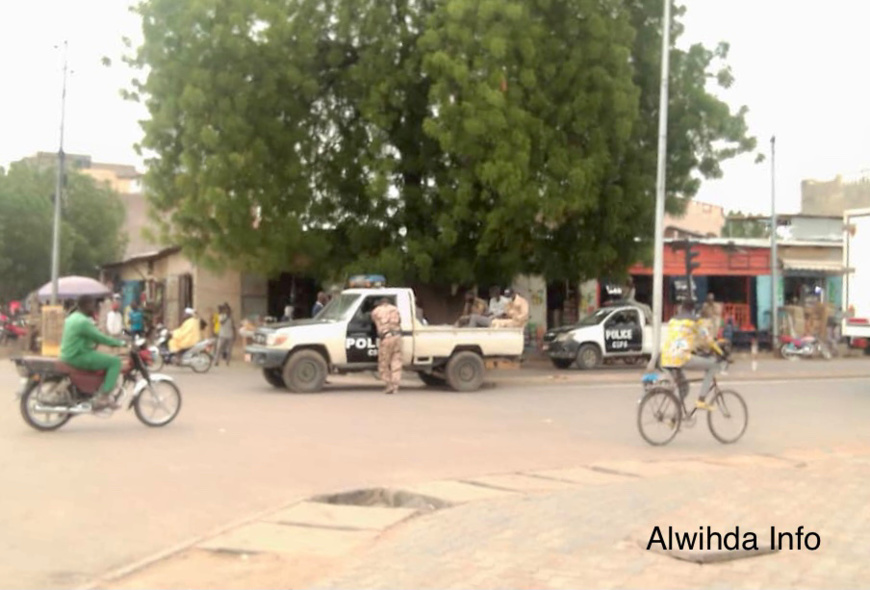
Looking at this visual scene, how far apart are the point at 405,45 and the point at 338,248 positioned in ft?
17.3

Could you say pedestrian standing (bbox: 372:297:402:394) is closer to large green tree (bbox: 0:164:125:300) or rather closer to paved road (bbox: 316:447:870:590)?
paved road (bbox: 316:447:870:590)

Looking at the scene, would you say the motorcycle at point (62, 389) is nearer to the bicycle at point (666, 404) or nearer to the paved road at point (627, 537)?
the bicycle at point (666, 404)

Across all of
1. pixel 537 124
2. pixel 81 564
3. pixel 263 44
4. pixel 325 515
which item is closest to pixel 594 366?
pixel 537 124

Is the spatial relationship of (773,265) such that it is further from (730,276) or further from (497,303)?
(497,303)

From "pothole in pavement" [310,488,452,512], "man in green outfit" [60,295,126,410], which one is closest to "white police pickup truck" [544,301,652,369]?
"man in green outfit" [60,295,126,410]

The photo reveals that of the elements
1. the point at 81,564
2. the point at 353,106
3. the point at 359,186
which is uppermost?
the point at 353,106

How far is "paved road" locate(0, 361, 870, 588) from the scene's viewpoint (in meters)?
7.99

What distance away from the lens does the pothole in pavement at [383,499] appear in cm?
909

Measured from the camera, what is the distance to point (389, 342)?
19672mm

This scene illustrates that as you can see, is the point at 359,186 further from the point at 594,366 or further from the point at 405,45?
the point at 594,366

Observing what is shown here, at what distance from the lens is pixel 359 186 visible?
2672 centimetres

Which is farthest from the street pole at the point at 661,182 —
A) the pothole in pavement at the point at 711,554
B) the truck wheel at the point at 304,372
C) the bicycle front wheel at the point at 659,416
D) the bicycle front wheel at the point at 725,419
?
the pothole in pavement at the point at 711,554

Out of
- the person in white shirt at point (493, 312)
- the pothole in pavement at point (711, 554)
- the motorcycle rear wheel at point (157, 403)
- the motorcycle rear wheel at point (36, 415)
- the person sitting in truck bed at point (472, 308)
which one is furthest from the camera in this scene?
the person sitting in truck bed at point (472, 308)

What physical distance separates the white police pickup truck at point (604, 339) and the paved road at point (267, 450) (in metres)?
7.42
